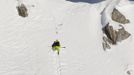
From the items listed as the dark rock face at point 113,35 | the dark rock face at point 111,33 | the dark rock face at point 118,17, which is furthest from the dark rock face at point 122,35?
the dark rock face at point 118,17

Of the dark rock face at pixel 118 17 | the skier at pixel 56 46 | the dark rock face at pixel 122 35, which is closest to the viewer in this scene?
the skier at pixel 56 46

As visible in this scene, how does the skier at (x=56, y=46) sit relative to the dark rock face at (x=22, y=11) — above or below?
below

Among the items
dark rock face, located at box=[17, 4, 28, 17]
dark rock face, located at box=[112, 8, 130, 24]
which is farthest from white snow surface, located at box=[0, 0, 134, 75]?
dark rock face, located at box=[112, 8, 130, 24]

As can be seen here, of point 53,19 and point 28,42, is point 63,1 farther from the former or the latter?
point 28,42

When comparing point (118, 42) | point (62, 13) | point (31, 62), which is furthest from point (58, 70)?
point (62, 13)

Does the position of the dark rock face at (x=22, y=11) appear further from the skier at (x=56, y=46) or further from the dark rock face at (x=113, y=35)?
the dark rock face at (x=113, y=35)

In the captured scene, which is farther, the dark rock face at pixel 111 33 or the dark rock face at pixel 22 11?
the dark rock face at pixel 22 11

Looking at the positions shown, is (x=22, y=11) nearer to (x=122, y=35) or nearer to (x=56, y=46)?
(x=56, y=46)
